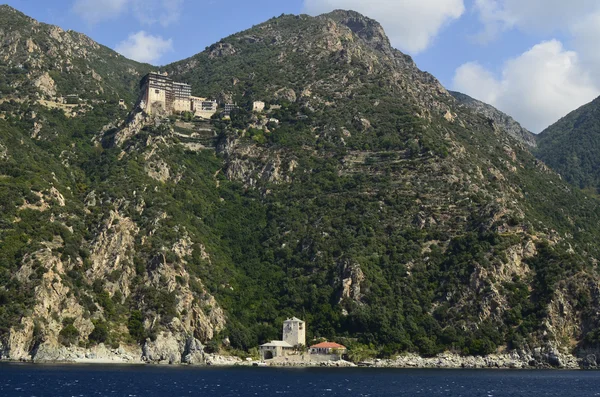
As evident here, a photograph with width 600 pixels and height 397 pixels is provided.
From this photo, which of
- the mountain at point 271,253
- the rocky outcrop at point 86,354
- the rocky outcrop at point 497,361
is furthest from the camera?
the rocky outcrop at point 497,361

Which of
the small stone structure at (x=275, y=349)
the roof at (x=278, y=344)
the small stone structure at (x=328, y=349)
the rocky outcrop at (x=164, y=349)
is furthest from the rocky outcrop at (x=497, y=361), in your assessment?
the rocky outcrop at (x=164, y=349)

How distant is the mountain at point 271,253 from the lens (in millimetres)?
131125

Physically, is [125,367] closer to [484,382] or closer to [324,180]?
[484,382]

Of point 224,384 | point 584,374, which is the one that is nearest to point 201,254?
point 224,384

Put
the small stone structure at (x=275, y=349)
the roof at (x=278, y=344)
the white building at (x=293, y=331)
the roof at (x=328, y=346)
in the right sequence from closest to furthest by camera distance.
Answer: the roof at (x=278, y=344) → the roof at (x=328, y=346) → the small stone structure at (x=275, y=349) → the white building at (x=293, y=331)

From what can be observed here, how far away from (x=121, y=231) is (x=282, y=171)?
52.5 m

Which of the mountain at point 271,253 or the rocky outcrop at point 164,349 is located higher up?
the mountain at point 271,253

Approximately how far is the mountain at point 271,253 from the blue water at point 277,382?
13.0 metres

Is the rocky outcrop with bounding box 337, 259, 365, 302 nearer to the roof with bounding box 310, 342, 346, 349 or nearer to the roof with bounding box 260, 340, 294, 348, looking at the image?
the roof with bounding box 310, 342, 346, 349

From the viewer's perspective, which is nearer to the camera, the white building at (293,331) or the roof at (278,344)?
the roof at (278,344)

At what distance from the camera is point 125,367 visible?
119 m


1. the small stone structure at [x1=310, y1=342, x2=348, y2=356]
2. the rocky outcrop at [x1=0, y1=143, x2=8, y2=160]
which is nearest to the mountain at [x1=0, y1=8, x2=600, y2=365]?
the rocky outcrop at [x1=0, y1=143, x2=8, y2=160]

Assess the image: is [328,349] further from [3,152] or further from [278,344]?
[3,152]

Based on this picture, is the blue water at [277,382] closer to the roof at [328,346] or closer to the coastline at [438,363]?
the coastline at [438,363]
